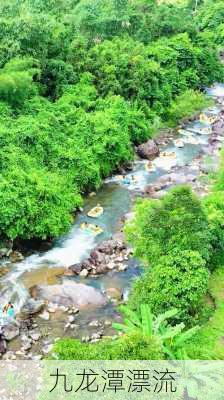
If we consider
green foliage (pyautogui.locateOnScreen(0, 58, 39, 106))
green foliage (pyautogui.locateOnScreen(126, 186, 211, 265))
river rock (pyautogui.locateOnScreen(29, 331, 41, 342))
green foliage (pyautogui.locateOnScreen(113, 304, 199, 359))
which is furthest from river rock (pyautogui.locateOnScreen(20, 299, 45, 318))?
green foliage (pyautogui.locateOnScreen(0, 58, 39, 106))

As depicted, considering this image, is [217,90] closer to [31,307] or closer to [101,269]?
[101,269]

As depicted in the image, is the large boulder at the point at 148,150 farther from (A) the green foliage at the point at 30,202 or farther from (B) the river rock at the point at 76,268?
(B) the river rock at the point at 76,268

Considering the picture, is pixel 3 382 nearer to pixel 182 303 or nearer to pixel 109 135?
pixel 182 303

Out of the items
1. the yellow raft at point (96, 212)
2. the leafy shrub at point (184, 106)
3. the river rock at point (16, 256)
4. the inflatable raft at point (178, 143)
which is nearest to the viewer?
the river rock at point (16, 256)

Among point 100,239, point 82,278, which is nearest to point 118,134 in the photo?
point 100,239

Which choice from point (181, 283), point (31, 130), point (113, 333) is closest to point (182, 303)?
point (181, 283)

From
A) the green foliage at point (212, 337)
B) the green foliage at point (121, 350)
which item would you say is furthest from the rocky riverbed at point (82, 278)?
the green foliage at point (121, 350)
